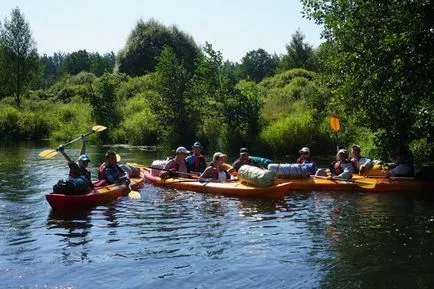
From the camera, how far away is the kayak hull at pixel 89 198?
9.95 meters

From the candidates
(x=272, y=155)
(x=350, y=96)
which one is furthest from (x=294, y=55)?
(x=350, y=96)

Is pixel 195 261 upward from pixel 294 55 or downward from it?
downward

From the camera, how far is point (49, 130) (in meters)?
32.7

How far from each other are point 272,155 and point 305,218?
423 inches

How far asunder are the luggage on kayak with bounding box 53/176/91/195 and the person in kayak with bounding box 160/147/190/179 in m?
3.21

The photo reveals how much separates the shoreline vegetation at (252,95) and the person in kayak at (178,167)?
4.05 meters

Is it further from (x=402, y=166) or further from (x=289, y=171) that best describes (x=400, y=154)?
(x=289, y=171)

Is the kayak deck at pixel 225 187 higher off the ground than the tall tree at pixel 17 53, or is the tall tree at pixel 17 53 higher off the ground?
the tall tree at pixel 17 53

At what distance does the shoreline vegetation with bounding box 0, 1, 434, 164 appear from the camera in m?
10.6

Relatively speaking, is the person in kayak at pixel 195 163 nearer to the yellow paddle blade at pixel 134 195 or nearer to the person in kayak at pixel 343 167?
the yellow paddle blade at pixel 134 195

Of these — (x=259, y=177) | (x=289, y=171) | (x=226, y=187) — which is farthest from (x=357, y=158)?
(x=226, y=187)

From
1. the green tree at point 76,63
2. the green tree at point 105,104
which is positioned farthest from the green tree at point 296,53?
the green tree at point 76,63

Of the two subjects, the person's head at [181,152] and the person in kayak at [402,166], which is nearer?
the person in kayak at [402,166]

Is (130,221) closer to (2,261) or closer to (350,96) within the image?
(2,261)
